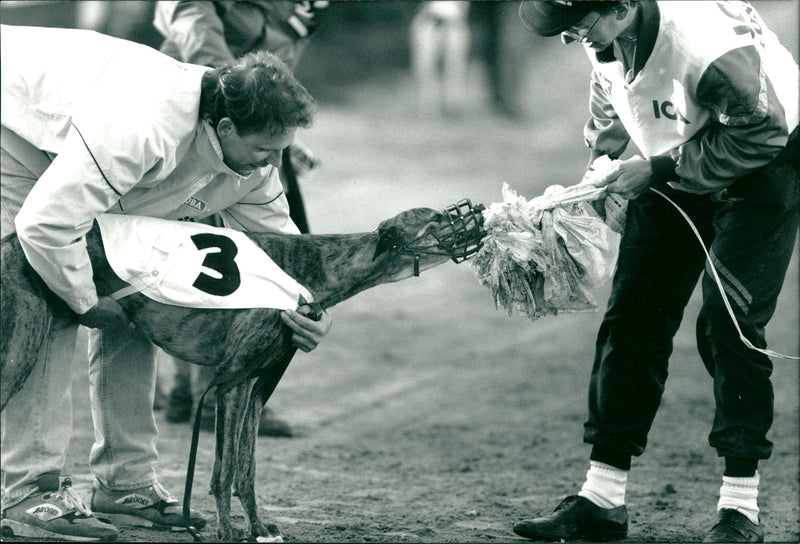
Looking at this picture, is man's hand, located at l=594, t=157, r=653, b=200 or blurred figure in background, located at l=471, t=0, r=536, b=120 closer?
man's hand, located at l=594, t=157, r=653, b=200

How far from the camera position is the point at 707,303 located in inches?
156

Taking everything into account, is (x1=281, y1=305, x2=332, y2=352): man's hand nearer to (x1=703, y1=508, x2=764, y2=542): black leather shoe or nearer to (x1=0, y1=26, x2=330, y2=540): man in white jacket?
(x1=0, y1=26, x2=330, y2=540): man in white jacket

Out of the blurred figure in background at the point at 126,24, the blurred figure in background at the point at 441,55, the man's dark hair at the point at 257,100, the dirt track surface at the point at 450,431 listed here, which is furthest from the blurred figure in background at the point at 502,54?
the man's dark hair at the point at 257,100

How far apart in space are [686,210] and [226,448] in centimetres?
189

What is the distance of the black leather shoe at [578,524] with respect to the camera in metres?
4.10

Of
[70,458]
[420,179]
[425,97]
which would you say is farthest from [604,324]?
[425,97]

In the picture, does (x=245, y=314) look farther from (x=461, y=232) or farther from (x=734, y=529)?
(x=734, y=529)

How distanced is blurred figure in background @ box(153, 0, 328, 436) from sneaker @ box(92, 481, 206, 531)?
4.88 ft

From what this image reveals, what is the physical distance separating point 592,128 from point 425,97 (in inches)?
643

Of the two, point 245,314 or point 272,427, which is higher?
point 245,314

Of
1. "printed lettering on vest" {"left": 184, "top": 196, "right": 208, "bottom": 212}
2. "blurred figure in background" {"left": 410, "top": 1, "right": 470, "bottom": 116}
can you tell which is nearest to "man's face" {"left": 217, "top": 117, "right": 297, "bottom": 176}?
"printed lettering on vest" {"left": 184, "top": 196, "right": 208, "bottom": 212}

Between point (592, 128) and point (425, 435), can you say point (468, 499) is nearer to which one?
point (425, 435)

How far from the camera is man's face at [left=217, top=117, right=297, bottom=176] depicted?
11.7 feet

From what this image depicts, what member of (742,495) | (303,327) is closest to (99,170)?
(303,327)
